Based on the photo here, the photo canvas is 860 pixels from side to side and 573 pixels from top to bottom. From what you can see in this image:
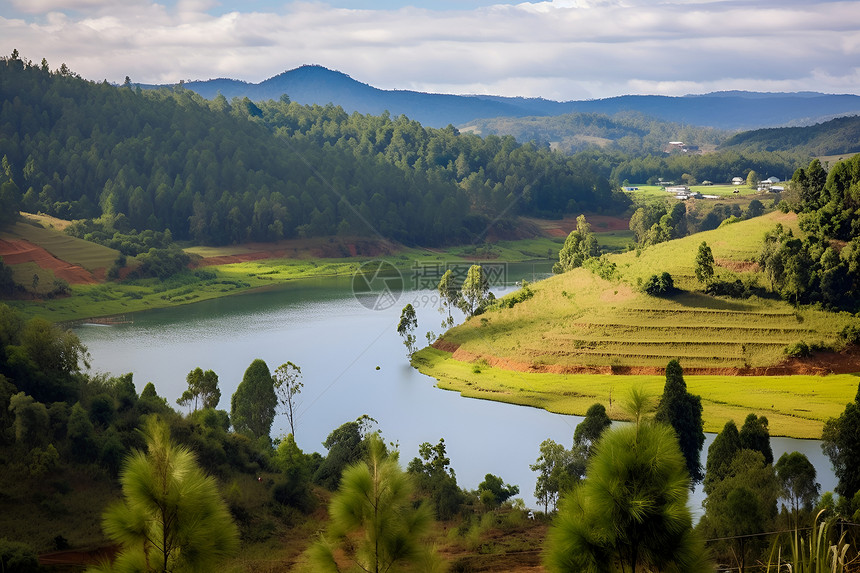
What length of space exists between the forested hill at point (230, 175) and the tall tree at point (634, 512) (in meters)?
70.0

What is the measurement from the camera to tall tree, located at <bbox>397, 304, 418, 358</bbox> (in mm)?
42156

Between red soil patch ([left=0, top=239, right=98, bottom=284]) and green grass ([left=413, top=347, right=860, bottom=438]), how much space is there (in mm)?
32925

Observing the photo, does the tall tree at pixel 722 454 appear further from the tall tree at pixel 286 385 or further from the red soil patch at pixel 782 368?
the red soil patch at pixel 782 368

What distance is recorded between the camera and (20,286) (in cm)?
5431

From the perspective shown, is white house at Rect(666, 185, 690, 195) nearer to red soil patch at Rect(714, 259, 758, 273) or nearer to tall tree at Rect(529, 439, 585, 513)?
red soil patch at Rect(714, 259, 758, 273)

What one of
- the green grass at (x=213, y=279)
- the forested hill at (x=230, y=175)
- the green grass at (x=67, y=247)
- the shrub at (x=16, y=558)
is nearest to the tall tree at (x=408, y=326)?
the green grass at (x=213, y=279)

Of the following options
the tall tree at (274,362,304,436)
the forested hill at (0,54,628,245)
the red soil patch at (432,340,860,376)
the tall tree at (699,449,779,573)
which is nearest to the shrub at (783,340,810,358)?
the red soil patch at (432,340,860,376)

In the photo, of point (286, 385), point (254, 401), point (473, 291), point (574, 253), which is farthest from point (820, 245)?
point (254, 401)

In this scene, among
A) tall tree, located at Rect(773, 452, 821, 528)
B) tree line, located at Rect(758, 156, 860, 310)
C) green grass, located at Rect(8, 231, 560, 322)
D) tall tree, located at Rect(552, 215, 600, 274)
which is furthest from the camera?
tall tree, located at Rect(552, 215, 600, 274)

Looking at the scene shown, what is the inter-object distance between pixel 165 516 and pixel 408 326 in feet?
117

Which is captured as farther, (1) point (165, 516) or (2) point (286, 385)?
(2) point (286, 385)

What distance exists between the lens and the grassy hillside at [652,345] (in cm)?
3278

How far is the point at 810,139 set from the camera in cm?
16600

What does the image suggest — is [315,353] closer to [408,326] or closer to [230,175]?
[408,326]
